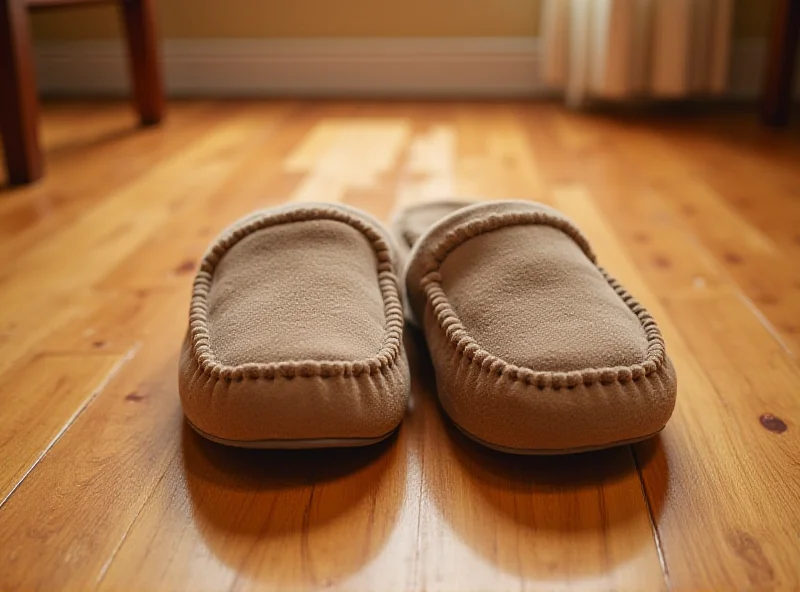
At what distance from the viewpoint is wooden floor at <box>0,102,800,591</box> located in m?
0.56

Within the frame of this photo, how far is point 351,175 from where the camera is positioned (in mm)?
1546

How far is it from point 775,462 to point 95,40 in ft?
7.54

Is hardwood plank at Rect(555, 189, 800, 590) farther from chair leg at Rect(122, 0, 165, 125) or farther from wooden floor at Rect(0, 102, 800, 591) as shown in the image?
chair leg at Rect(122, 0, 165, 125)

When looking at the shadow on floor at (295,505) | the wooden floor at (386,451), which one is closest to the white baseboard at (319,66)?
the wooden floor at (386,451)

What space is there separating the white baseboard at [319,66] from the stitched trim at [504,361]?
1629 mm

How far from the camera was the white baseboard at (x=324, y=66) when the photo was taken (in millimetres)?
2350

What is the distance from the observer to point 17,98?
4.83 ft

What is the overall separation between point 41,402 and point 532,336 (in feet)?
1.43

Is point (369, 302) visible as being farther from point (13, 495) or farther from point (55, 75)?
point (55, 75)

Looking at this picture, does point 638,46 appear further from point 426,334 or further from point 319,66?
point 426,334

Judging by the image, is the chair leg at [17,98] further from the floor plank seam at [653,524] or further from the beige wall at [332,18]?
the floor plank seam at [653,524]

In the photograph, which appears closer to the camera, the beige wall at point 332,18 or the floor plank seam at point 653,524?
the floor plank seam at point 653,524

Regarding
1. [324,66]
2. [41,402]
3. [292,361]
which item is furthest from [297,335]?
[324,66]

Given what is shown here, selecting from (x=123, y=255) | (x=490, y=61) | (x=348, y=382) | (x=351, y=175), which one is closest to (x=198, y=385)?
(x=348, y=382)
